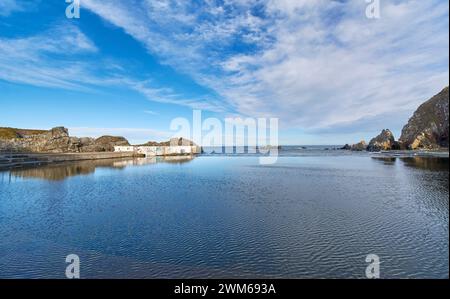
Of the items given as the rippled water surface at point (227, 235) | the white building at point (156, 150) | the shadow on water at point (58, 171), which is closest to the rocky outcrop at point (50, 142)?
the white building at point (156, 150)

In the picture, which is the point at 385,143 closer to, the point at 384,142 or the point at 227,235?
the point at 384,142

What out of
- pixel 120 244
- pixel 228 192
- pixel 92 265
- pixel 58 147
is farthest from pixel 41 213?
pixel 58 147

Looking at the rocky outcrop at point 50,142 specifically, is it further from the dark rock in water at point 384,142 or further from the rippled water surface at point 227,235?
the dark rock in water at point 384,142

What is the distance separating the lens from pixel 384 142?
108 m

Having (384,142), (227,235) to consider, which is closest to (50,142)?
(227,235)

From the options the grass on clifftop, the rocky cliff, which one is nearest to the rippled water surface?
the rocky cliff

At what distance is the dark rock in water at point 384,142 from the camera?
104m

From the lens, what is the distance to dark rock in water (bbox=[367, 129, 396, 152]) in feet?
341

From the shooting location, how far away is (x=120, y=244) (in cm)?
1041

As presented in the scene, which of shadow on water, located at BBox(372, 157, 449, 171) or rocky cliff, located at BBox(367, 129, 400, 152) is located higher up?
rocky cliff, located at BBox(367, 129, 400, 152)

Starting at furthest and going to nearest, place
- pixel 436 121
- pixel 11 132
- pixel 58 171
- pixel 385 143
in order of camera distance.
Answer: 1. pixel 11 132
2. pixel 385 143
3. pixel 58 171
4. pixel 436 121

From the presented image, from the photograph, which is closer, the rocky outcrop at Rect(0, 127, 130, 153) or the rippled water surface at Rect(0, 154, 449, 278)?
the rippled water surface at Rect(0, 154, 449, 278)

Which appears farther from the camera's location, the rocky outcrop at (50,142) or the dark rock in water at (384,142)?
the dark rock in water at (384,142)

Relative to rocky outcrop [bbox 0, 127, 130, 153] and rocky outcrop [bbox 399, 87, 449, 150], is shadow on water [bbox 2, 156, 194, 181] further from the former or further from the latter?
rocky outcrop [bbox 399, 87, 449, 150]
